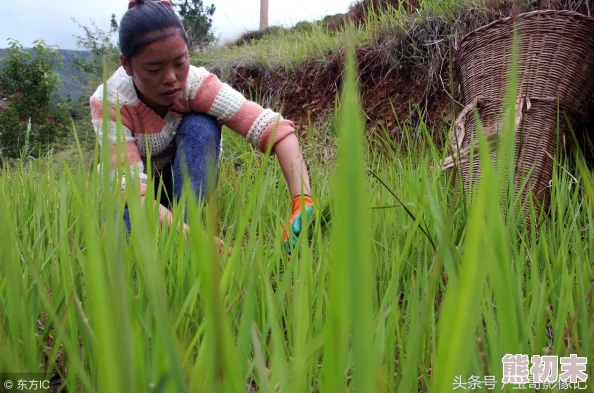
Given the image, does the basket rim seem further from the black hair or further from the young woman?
the black hair

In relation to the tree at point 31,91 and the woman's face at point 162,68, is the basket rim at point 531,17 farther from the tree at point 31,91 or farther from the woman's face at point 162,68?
the tree at point 31,91

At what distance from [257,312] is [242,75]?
2.98 m

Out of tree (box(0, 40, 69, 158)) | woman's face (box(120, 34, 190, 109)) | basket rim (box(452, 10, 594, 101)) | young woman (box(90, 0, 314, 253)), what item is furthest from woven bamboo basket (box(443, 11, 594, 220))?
tree (box(0, 40, 69, 158))

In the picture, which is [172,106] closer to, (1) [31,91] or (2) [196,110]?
(2) [196,110]

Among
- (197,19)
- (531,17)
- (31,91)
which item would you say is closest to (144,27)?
(531,17)

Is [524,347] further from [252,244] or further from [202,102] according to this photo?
[202,102]

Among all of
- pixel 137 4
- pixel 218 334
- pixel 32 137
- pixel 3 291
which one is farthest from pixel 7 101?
pixel 218 334

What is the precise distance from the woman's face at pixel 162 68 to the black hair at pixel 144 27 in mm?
16

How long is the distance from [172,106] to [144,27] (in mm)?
272

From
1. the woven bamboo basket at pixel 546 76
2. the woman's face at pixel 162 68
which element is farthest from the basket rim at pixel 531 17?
the woman's face at pixel 162 68

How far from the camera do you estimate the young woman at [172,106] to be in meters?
1.24

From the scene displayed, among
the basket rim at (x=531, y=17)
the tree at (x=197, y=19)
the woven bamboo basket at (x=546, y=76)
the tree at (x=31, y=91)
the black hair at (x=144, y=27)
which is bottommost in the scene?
the woven bamboo basket at (x=546, y=76)

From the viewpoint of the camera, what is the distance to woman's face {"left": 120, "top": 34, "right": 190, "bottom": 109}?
1.23 meters

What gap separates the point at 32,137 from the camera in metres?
6.27
